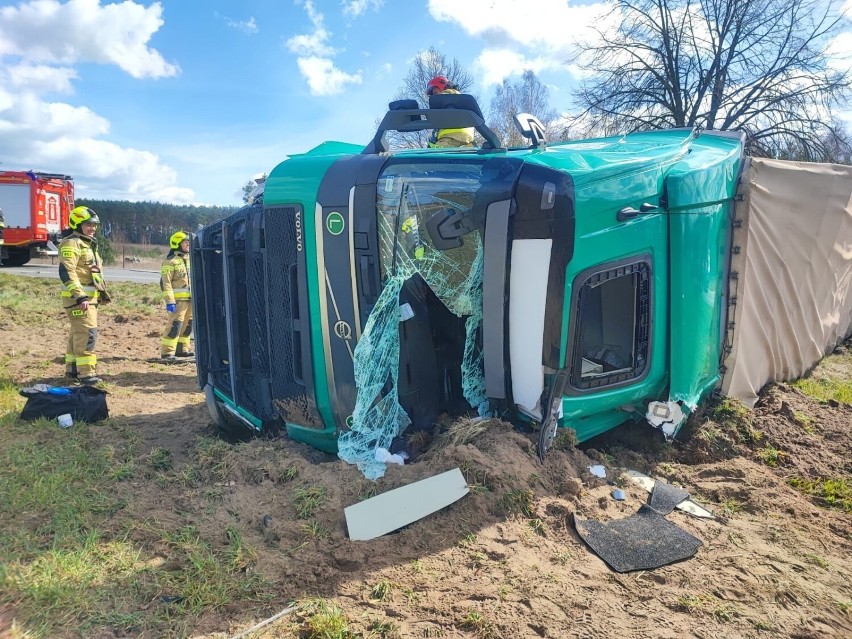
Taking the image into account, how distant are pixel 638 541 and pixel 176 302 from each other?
717 cm

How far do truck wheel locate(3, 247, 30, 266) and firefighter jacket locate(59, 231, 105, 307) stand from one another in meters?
17.1

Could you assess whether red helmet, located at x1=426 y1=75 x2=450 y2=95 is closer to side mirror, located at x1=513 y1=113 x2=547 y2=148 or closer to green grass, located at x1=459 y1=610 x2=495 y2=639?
side mirror, located at x1=513 y1=113 x2=547 y2=148

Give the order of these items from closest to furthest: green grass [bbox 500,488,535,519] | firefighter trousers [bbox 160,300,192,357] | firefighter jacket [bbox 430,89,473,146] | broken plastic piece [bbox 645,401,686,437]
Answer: green grass [bbox 500,488,535,519]
broken plastic piece [bbox 645,401,686,437]
firefighter jacket [bbox 430,89,473,146]
firefighter trousers [bbox 160,300,192,357]

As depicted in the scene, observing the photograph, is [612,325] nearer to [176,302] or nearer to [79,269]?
[79,269]

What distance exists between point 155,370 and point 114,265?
2476 centimetres

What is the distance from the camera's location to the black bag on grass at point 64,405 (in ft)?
15.4

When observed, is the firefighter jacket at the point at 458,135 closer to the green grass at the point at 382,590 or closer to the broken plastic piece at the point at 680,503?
the broken plastic piece at the point at 680,503

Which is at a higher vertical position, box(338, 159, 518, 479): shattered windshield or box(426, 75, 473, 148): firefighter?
box(426, 75, 473, 148): firefighter

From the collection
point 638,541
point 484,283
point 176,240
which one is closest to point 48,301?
point 176,240

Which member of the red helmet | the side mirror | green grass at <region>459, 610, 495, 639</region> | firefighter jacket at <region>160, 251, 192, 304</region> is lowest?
green grass at <region>459, 610, 495, 639</region>

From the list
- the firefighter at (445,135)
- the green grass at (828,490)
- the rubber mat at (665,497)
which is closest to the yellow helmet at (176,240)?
the firefighter at (445,135)

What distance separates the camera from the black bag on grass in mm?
4695

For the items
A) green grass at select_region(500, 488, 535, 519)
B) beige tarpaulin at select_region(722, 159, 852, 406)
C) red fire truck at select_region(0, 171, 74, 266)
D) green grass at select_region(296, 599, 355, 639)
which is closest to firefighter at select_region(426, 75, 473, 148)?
beige tarpaulin at select_region(722, 159, 852, 406)

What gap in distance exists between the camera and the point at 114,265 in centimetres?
2911
